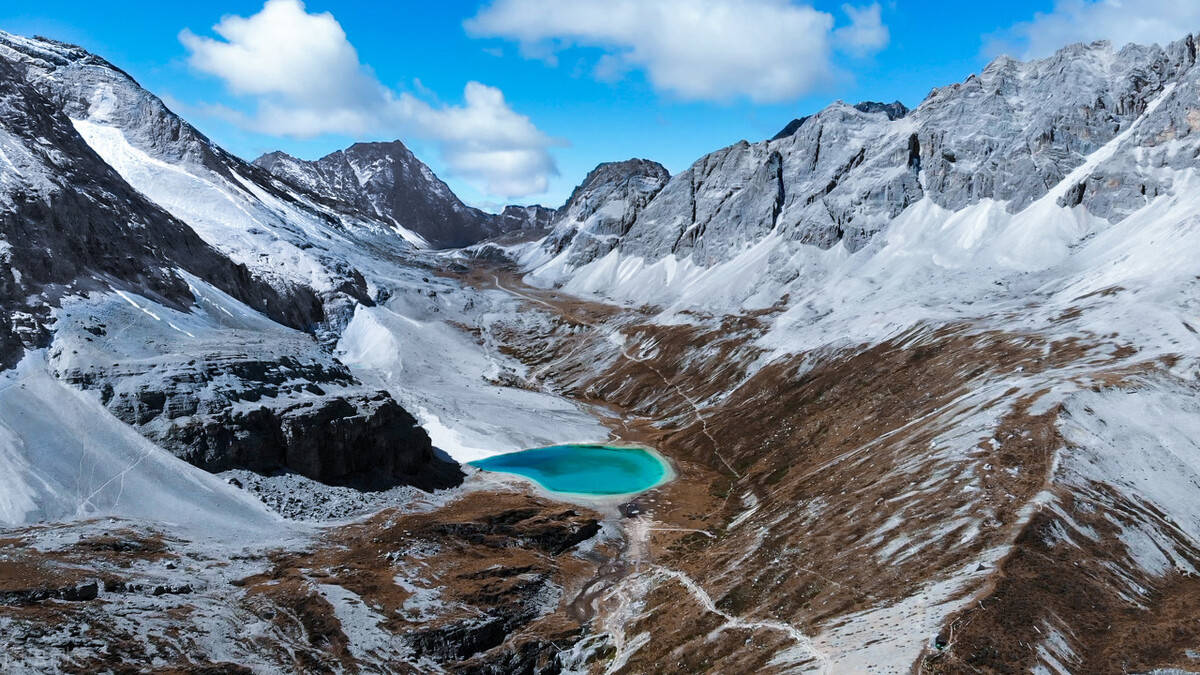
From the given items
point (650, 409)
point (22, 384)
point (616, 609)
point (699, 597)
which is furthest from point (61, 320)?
point (650, 409)

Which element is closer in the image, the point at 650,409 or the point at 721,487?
the point at 721,487

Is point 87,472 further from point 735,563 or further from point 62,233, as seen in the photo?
point 735,563

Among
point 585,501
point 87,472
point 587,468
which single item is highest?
point 587,468

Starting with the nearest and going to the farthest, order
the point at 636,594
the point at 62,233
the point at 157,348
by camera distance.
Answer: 1. the point at 636,594
2. the point at 157,348
3. the point at 62,233

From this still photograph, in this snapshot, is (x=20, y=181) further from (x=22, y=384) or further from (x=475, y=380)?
(x=475, y=380)

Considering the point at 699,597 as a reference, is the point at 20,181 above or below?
above

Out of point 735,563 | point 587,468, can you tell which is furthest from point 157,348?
point 735,563

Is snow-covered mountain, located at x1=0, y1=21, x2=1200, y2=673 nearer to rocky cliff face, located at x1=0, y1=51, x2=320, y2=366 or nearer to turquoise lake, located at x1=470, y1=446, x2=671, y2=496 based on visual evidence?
rocky cliff face, located at x1=0, y1=51, x2=320, y2=366

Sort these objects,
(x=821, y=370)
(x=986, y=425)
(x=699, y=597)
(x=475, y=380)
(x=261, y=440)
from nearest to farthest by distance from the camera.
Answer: (x=699, y=597), (x=986, y=425), (x=261, y=440), (x=821, y=370), (x=475, y=380)
